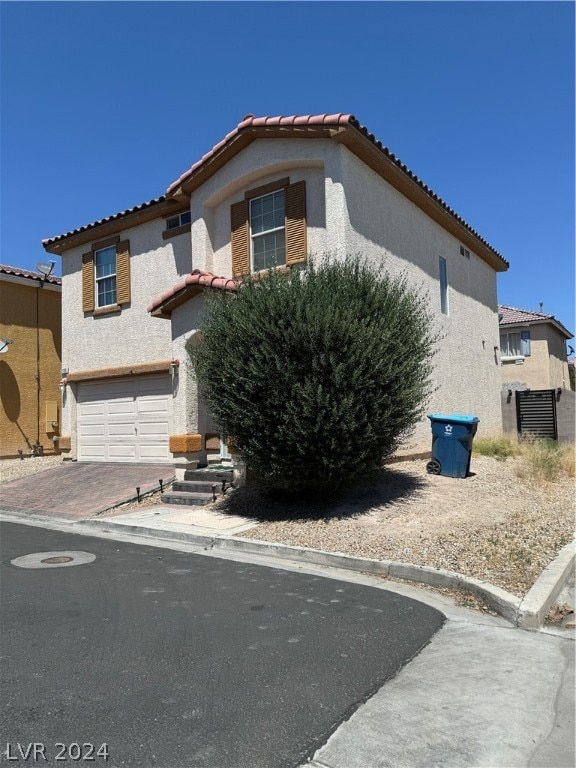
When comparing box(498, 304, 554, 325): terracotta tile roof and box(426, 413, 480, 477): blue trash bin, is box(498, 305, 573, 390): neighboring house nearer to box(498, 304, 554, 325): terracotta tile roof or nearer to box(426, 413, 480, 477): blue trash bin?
box(498, 304, 554, 325): terracotta tile roof

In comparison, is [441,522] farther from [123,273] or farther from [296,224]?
[123,273]

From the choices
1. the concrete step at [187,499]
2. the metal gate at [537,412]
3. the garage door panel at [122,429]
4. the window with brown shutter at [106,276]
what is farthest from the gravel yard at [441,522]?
the metal gate at [537,412]

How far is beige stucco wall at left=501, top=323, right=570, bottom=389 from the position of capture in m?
27.7

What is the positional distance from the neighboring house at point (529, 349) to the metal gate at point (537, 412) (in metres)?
7.20

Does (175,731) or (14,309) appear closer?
(175,731)

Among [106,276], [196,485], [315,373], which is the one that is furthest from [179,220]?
[315,373]

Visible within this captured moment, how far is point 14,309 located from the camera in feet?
64.1

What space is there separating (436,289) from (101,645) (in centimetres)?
1295

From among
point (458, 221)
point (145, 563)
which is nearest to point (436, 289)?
point (458, 221)

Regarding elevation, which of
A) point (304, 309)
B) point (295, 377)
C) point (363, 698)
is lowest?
point (363, 698)

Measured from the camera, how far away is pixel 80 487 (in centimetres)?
1356

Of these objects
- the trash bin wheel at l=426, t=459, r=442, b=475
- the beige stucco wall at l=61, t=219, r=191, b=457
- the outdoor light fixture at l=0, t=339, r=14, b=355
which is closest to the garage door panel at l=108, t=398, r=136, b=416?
the beige stucco wall at l=61, t=219, r=191, b=457

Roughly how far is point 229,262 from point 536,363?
19.1 m

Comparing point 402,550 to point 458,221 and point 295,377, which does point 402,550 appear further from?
point 458,221
